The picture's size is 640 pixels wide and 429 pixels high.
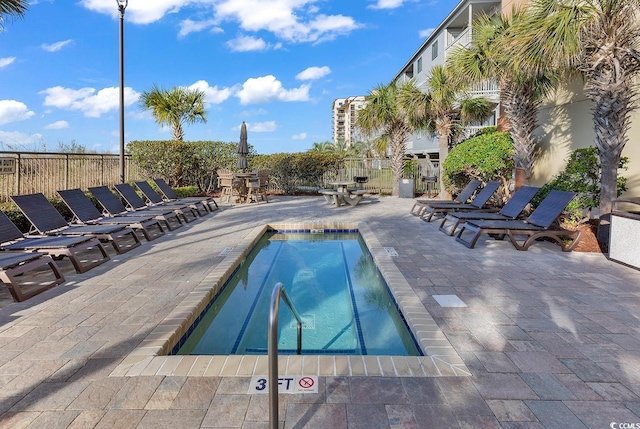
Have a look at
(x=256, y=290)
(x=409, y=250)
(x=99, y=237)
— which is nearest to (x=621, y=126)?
(x=409, y=250)

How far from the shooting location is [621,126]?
21.0 ft

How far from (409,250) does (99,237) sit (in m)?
5.03

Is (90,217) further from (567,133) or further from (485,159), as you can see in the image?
(567,133)

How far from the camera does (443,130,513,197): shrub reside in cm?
1116

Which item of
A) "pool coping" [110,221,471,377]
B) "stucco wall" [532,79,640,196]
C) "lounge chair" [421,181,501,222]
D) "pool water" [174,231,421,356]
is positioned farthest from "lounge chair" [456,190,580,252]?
"pool coping" [110,221,471,377]

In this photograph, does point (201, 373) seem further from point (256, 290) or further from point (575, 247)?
point (575, 247)

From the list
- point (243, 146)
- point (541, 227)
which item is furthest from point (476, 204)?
point (243, 146)

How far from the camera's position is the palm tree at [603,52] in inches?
243

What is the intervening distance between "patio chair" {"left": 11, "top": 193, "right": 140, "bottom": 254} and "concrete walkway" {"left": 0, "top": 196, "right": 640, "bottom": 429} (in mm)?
895

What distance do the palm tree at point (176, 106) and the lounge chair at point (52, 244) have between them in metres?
12.9

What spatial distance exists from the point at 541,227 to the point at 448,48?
1633 cm

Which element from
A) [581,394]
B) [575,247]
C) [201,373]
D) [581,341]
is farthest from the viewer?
[575,247]

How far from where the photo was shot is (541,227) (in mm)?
6316

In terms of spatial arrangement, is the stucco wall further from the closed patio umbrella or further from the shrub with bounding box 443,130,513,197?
the closed patio umbrella
